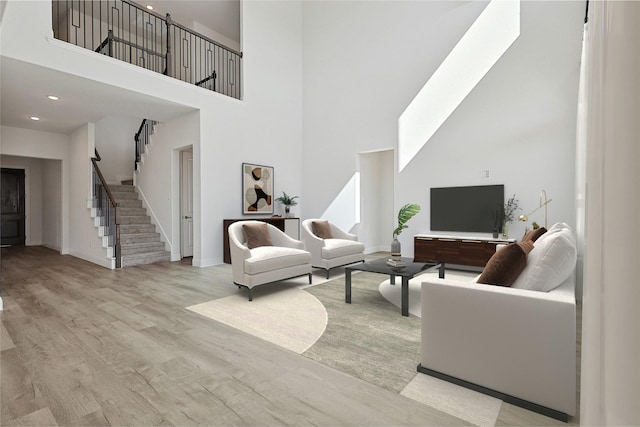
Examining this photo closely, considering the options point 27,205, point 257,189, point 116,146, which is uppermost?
point 116,146

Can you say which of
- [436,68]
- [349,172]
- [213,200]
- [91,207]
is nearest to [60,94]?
[91,207]

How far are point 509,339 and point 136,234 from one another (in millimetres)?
6737

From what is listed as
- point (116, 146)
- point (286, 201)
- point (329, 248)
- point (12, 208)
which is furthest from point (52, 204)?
point (329, 248)

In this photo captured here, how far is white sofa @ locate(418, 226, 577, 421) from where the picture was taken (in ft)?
5.28

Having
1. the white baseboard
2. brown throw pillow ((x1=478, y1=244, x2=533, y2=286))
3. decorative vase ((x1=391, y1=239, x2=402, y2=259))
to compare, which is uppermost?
brown throw pillow ((x1=478, y1=244, x2=533, y2=286))

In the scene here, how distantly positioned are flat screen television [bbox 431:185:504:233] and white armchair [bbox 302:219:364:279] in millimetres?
1744

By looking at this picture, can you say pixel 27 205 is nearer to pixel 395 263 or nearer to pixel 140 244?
pixel 140 244

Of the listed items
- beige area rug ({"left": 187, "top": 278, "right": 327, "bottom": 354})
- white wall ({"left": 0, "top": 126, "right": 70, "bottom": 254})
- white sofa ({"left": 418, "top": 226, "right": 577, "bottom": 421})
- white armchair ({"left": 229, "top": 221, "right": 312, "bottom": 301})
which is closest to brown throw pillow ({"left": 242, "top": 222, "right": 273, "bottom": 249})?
white armchair ({"left": 229, "top": 221, "right": 312, "bottom": 301})

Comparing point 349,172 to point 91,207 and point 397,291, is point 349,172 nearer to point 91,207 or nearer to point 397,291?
point 397,291

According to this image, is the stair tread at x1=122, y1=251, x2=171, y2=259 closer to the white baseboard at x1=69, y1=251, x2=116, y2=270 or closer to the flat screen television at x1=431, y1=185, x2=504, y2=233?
the white baseboard at x1=69, y1=251, x2=116, y2=270

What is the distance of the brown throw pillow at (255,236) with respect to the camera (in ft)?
14.1

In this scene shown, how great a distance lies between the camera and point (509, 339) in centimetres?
172

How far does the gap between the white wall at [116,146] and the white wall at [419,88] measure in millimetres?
5025

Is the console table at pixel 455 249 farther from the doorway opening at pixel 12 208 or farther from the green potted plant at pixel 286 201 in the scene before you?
the doorway opening at pixel 12 208
